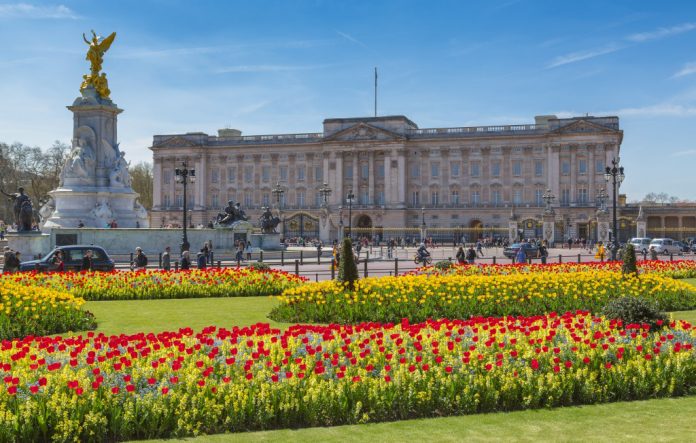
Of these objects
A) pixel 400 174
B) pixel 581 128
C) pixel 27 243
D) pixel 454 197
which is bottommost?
pixel 27 243

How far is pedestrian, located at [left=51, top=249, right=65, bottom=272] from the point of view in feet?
72.8

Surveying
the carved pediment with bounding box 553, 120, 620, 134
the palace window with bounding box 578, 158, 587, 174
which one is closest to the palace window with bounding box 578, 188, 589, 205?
the palace window with bounding box 578, 158, 587, 174

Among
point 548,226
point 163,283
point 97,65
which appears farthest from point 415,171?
point 163,283

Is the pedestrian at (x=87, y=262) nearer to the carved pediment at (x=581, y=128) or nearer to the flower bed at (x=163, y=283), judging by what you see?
the flower bed at (x=163, y=283)

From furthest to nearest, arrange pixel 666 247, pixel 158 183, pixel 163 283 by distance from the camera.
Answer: pixel 158 183, pixel 666 247, pixel 163 283

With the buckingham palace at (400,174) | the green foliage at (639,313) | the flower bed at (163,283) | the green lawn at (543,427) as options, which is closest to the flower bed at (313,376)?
the green lawn at (543,427)

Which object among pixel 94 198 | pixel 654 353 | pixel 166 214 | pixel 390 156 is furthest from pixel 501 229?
pixel 654 353

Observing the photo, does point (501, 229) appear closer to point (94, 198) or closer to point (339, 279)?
point (94, 198)

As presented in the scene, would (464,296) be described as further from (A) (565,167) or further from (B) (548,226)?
(A) (565,167)

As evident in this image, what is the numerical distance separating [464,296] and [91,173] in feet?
89.2

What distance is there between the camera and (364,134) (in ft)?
305

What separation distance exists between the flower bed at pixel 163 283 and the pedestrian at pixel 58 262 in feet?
7.52

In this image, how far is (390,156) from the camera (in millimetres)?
92562

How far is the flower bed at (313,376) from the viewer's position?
7363 millimetres
